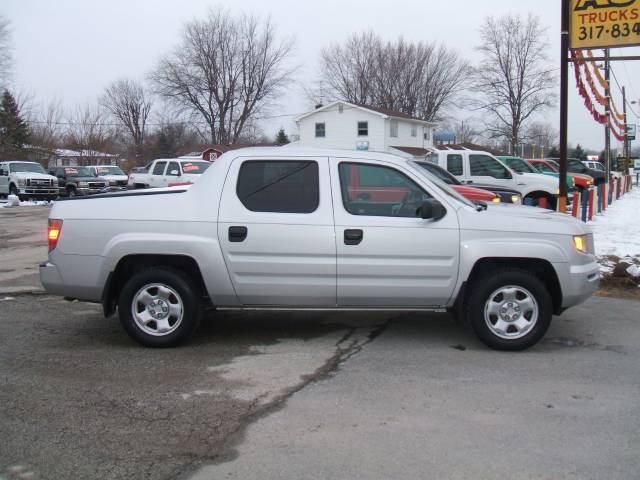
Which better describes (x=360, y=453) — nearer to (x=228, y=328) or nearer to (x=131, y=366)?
(x=131, y=366)

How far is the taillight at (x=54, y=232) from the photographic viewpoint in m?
5.55

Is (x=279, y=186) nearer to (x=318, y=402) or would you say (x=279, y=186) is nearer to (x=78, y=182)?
(x=318, y=402)

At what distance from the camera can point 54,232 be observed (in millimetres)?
5570

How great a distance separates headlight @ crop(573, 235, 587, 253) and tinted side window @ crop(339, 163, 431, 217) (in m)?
1.39

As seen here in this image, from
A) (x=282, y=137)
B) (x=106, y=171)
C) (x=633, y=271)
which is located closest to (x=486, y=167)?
(x=633, y=271)

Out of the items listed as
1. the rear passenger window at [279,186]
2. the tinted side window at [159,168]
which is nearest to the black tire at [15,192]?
the tinted side window at [159,168]

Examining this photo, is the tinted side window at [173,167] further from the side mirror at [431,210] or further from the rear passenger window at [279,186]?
the side mirror at [431,210]

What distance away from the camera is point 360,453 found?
3.57m

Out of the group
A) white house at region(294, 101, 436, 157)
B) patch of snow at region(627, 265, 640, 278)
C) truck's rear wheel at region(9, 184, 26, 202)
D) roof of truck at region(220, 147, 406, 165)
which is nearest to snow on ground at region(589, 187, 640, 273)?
patch of snow at region(627, 265, 640, 278)

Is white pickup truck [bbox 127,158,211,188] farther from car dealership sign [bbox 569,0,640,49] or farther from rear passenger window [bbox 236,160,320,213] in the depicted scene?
rear passenger window [bbox 236,160,320,213]

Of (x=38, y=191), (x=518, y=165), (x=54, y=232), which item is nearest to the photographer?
(x=54, y=232)

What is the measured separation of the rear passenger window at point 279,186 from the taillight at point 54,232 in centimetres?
168

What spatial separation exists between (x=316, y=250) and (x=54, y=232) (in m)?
2.42

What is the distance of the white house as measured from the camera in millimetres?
42594
